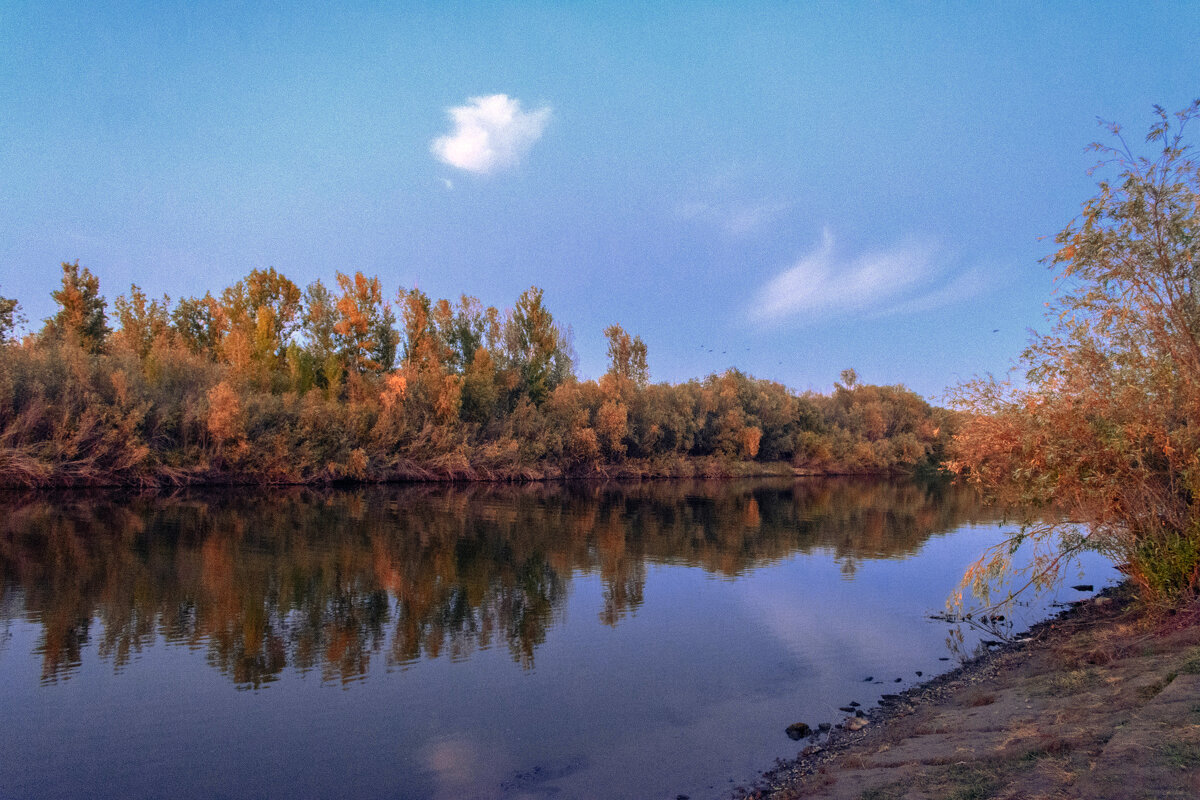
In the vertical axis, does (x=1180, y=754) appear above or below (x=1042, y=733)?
above

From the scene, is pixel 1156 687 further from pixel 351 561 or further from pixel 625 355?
pixel 625 355

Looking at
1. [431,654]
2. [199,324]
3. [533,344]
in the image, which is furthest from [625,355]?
[431,654]

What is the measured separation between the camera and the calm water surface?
686cm

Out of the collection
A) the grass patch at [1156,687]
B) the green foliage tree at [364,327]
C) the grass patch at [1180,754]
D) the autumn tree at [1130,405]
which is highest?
the green foliage tree at [364,327]

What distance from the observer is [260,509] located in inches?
1072

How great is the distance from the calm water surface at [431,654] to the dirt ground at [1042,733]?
875 mm

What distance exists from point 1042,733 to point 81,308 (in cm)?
5630

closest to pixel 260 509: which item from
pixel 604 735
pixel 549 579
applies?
pixel 549 579

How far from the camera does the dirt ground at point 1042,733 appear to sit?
4.48 m

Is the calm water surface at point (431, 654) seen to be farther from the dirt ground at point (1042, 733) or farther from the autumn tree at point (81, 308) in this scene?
the autumn tree at point (81, 308)

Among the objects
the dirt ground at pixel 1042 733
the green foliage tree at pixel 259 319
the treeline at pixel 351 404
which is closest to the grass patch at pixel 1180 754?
the dirt ground at pixel 1042 733

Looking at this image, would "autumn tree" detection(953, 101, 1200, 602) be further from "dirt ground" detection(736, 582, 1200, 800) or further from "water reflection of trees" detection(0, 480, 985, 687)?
"water reflection of trees" detection(0, 480, 985, 687)

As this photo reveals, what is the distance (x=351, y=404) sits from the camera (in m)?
40.8

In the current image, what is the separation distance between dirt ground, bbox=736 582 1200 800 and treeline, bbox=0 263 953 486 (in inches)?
739
